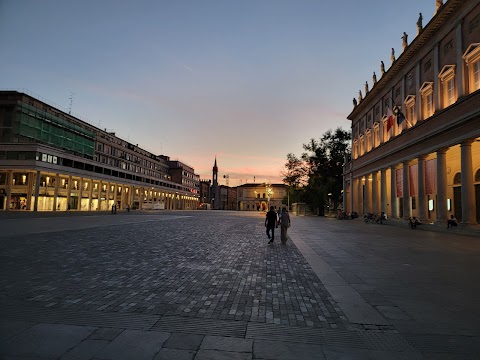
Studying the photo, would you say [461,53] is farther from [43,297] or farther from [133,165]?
[133,165]

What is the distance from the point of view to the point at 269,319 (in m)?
5.21

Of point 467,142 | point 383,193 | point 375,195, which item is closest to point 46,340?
point 467,142

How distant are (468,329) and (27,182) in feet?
226

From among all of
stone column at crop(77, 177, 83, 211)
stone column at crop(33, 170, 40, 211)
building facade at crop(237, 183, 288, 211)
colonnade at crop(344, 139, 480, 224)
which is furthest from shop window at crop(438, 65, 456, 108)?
building facade at crop(237, 183, 288, 211)

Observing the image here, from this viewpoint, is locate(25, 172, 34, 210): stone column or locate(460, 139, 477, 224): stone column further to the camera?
locate(25, 172, 34, 210): stone column

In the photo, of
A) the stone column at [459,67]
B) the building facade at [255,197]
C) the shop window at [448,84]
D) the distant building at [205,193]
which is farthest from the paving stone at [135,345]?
the distant building at [205,193]

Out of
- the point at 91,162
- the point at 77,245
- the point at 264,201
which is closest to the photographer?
the point at 77,245

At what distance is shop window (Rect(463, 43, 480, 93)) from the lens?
2211cm

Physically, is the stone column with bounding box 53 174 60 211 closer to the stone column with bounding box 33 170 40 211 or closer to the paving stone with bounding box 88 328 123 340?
the stone column with bounding box 33 170 40 211

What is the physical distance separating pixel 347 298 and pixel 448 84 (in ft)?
86.4

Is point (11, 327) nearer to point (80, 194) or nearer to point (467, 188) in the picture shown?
point (467, 188)

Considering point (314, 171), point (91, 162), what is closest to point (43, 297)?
point (314, 171)

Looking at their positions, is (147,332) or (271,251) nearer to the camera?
(147,332)

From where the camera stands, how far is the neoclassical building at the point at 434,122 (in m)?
22.6
